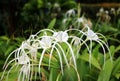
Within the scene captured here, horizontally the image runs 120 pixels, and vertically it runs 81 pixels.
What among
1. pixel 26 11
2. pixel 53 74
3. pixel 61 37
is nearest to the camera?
pixel 61 37

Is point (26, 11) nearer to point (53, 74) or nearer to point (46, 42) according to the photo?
point (53, 74)

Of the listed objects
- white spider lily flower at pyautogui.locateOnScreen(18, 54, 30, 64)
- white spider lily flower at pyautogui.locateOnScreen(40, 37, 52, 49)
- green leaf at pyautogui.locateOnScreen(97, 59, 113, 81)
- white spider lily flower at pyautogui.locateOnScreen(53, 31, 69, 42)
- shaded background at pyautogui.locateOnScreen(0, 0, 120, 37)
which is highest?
shaded background at pyautogui.locateOnScreen(0, 0, 120, 37)

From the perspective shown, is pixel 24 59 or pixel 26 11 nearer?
pixel 24 59

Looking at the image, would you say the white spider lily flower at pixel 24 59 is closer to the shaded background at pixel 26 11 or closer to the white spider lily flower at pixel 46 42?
the white spider lily flower at pixel 46 42

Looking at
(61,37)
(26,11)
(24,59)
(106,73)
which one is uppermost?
(26,11)

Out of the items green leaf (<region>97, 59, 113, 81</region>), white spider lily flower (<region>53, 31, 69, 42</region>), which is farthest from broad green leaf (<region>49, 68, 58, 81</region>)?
white spider lily flower (<region>53, 31, 69, 42</region>)

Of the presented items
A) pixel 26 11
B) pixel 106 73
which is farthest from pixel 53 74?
pixel 26 11

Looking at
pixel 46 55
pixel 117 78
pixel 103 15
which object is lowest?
pixel 117 78

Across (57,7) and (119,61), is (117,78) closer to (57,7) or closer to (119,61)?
(119,61)

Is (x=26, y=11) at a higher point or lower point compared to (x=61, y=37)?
higher

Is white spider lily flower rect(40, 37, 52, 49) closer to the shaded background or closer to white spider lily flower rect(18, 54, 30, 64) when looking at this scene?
white spider lily flower rect(18, 54, 30, 64)

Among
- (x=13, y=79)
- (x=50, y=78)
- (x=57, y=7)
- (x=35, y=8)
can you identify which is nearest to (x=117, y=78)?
(x=50, y=78)
